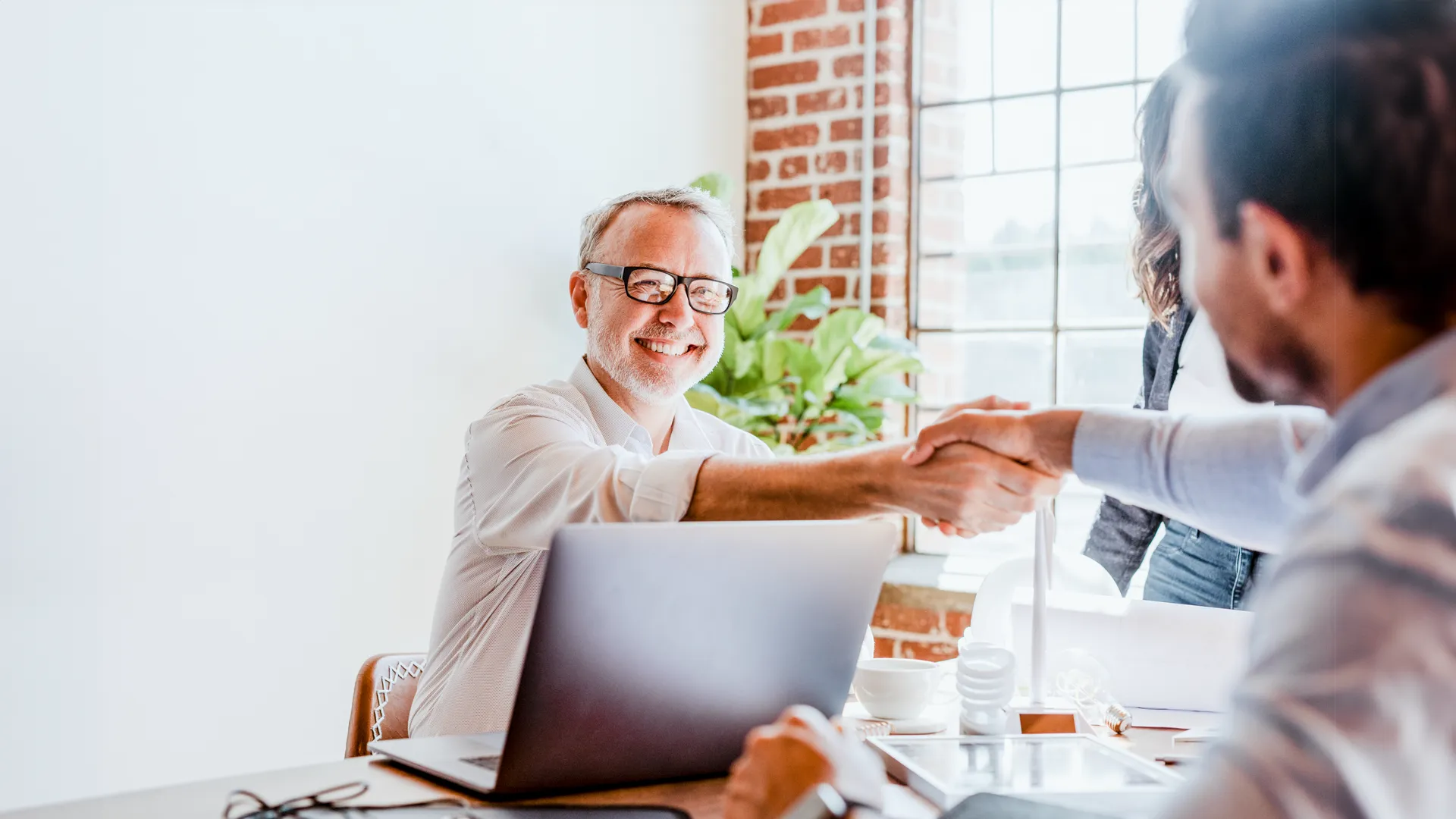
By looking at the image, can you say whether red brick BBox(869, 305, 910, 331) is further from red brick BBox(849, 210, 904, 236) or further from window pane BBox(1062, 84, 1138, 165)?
window pane BBox(1062, 84, 1138, 165)

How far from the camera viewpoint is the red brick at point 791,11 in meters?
3.83

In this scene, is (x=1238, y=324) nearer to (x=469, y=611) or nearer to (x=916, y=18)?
(x=469, y=611)

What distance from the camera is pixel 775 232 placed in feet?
10.9

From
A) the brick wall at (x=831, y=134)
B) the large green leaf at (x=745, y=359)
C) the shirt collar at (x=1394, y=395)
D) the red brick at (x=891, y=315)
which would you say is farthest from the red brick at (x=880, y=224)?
the shirt collar at (x=1394, y=395)

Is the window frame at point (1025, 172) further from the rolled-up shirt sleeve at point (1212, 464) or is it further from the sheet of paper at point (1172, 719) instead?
the rolled-up shirt sleeve at point (1212, 464)

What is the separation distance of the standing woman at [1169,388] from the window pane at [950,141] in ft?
5.67

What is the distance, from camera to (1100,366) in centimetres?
353

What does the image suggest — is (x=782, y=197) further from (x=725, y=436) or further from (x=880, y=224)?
(x=725, y=436)

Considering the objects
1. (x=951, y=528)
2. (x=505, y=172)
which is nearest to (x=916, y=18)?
(x=505, y=172)

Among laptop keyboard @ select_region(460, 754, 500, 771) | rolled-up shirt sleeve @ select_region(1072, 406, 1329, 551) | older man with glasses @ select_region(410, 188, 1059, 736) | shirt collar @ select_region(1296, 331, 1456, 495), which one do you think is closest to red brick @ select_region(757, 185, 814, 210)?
older man with glasses @ select_region(410, 188, 1059, 736)

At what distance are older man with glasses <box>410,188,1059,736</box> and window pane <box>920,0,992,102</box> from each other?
71.5 inches

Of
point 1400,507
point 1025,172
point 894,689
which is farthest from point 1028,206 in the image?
point 1400,507

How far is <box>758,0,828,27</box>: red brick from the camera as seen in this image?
3.83m

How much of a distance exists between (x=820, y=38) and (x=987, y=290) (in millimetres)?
954
